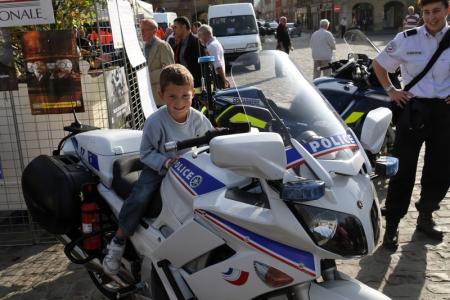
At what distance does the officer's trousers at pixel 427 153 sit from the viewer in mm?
3887

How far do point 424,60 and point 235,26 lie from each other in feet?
49.2

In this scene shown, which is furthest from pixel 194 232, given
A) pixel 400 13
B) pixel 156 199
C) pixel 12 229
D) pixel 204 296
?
pixel 400 13

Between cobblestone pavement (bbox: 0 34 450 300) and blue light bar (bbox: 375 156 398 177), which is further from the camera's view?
cobblestone pavement (bbox: 0 34 450 300)

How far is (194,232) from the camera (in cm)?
220

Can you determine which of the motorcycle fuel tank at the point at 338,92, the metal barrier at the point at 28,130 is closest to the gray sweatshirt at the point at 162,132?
the metal barrier at the point at 28,130

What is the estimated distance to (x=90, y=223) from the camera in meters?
3.02

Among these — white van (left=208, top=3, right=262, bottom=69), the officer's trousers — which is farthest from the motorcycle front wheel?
white van (left=208, top=3, right=262, bottom=69)

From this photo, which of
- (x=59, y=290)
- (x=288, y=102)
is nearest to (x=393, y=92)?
(x=288, y=102)

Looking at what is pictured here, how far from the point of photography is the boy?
8.61 feet

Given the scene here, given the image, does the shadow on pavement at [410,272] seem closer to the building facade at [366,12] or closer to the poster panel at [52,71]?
the poster panel at [52,71]

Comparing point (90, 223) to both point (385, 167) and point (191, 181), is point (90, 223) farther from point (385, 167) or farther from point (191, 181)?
point (385, 167)

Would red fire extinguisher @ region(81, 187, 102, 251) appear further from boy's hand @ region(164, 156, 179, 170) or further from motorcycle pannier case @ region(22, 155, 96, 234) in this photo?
boy's hand @ region(164, 156, 179, 170)

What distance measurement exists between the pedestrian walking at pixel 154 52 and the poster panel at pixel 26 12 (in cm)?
279

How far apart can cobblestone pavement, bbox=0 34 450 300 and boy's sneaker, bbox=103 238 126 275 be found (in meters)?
0.85
